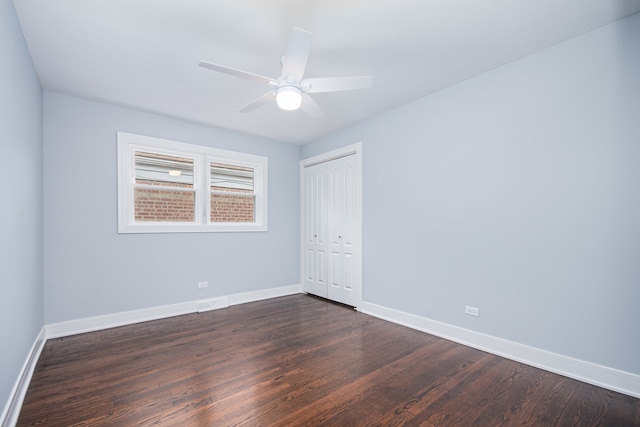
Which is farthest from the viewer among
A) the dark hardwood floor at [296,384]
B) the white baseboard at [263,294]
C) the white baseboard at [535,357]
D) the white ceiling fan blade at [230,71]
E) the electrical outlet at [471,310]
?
Result: the white baseboard at [263,294]

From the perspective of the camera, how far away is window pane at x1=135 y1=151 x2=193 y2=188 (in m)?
3.88

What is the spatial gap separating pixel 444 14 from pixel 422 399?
8.85ft

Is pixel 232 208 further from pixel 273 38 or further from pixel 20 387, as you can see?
pixel 20 387

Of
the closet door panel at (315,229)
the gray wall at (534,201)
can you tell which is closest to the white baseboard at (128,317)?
the closet door panel at (315,229)

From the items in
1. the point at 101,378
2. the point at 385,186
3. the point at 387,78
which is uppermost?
the point at 387,78

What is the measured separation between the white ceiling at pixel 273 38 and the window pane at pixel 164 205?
125 centimetres

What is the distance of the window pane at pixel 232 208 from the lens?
4488 millimetres

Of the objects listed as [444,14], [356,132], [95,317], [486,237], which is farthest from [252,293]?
Answer: [444,14]

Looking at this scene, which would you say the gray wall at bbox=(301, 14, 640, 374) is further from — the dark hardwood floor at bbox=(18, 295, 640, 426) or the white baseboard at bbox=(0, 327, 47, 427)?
the white baseboard at bbox=(0, 327, 47, 427)

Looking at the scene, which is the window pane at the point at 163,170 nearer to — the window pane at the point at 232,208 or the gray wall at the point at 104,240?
the gray wall at the point at 104,240

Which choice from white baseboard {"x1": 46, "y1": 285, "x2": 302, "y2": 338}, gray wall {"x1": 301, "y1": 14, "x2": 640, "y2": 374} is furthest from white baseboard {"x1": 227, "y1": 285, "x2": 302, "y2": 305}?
gray wall {"x1": 301, "y1": 14, "x2": 640, "y2": 374}

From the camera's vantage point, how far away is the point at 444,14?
207 centimetres

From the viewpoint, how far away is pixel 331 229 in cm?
467

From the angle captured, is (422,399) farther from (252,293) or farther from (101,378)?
(252,293)
